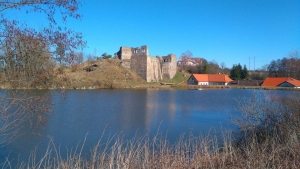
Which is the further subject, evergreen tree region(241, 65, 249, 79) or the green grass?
evergreen tree region(241, 65, 249, 79)

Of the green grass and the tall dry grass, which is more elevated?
the green grass

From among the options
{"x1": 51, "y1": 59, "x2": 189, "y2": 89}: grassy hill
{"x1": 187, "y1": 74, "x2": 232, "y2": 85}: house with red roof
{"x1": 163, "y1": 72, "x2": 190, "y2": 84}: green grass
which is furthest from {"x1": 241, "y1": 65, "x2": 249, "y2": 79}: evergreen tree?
{"x1": 51, "y1": 59, "x2": 189, "y2": 89}: grassy hill

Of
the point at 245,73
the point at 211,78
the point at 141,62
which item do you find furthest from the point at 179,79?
the point at 245,73

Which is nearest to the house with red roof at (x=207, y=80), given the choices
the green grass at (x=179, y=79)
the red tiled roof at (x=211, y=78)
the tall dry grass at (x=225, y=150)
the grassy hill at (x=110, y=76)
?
the red tiled roof at (x=211, y=78)

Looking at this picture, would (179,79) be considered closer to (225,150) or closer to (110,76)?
(110,76)

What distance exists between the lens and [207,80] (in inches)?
1907

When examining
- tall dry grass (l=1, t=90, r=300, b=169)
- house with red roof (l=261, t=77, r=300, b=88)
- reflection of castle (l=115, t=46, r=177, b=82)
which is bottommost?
tall dry grass (l=1, t=90, r=300, b=169)

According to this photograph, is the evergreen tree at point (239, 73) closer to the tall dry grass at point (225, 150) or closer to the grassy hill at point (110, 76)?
the grassy hill at point (110, 76)

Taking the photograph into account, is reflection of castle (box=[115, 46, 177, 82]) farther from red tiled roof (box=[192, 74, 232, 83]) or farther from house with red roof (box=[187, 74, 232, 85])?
red tiled roof (box=[192, 74, 232, 83])

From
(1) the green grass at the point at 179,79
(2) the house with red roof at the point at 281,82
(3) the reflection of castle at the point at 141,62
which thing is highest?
(3) the reflection of castle at the point at 141,62

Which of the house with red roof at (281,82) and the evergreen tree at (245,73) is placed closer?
the house with red roof at (281,82)

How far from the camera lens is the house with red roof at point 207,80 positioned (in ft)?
154

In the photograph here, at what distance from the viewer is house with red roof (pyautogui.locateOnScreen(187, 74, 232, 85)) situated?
46.9m

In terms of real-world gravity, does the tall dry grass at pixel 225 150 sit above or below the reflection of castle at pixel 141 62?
below
